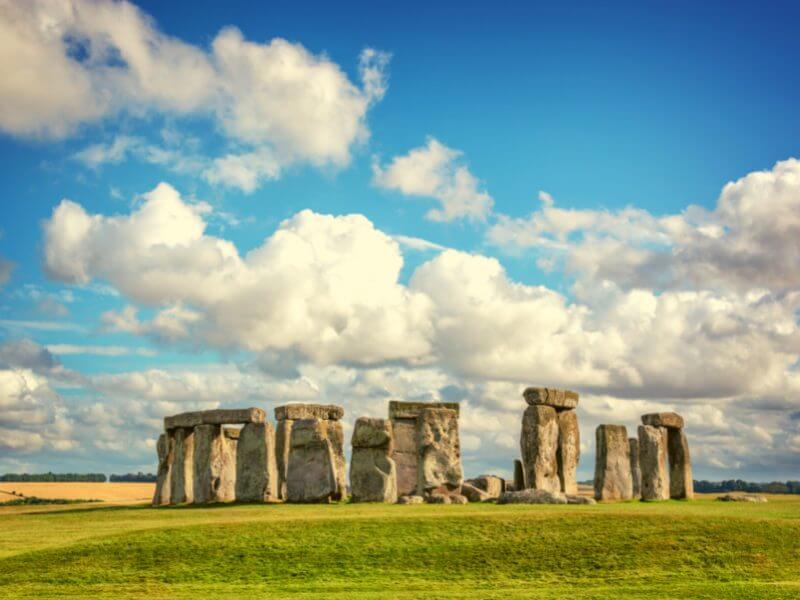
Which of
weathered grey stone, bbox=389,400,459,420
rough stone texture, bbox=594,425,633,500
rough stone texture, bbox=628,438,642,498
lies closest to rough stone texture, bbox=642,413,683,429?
rough stone texture, bbox=628,438,642,498

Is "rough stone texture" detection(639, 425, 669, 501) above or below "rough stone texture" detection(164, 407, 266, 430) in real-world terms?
below

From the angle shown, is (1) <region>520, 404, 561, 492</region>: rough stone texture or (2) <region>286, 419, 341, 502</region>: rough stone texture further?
(1) <region>520, 404, 561, 492</region>: rough stone texture

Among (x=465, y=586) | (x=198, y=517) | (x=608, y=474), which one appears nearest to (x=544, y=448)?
(x=608, y=474)

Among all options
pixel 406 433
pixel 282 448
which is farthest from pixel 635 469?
pixel 282 448

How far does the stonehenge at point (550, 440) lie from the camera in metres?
28.5

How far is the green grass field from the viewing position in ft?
52.5

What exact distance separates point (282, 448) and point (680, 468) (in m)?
13.8

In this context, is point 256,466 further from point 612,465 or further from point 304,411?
point 612,465

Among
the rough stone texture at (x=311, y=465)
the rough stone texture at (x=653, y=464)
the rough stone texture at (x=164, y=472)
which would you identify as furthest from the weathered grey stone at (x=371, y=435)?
the rough stone texture at (x=164, y=472)

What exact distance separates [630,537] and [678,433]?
15.2 metres

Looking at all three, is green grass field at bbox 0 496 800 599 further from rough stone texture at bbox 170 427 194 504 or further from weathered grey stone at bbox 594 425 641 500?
rough stone texture at bbox 170 427 194 504

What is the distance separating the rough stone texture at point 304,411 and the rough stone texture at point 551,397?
6.42 metres

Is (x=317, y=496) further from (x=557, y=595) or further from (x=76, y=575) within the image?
(x=557, y=595)

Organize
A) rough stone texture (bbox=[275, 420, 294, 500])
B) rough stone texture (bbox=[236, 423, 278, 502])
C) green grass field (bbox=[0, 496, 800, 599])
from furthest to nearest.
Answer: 1. rough stone texture (bbox=[275, 420, 294, 500])
2. rough stone texture (bbox=[236, 423, 278, 502])
3. green grass field (bbox=[0, 496, 800, 599])
